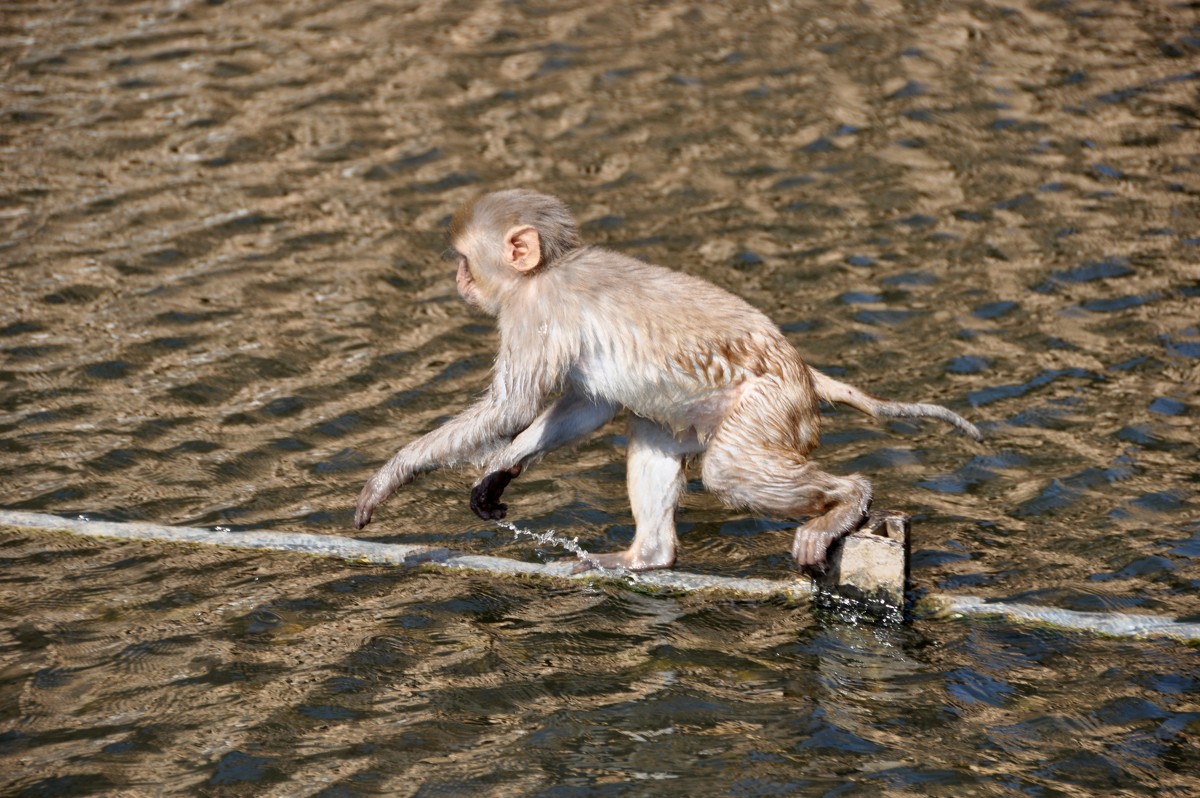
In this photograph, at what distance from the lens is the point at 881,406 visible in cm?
530

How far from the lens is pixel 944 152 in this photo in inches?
376

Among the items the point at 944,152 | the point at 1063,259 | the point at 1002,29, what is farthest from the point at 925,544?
the point at 1002,29

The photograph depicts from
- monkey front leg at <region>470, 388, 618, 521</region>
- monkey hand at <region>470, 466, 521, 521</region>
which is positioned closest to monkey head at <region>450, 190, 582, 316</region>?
monkey front leg at <region>470, 388, 618, 521</region>

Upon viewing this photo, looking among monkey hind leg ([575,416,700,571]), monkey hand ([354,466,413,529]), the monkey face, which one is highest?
the monkey face

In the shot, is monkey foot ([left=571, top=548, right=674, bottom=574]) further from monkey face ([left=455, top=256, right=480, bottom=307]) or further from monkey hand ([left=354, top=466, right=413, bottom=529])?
monkey face ([left=455, top=256, right=480, bottom=307])

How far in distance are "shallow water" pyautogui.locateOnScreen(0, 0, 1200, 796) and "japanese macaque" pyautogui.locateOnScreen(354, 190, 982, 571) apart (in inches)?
14.5

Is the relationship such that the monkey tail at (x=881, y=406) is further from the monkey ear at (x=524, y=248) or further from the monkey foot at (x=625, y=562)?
the monkey ear at (x=524, y=248)

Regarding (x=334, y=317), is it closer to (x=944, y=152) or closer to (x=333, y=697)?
(x=333, y=697)

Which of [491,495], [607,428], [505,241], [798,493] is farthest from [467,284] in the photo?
[798,493]

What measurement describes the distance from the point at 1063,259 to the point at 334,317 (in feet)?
13.0

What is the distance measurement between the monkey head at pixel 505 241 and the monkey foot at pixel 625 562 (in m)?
1.02

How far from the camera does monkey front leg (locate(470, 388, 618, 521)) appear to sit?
215 inches

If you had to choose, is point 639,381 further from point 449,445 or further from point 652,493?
point 449,445

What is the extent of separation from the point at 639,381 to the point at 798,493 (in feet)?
2.40
